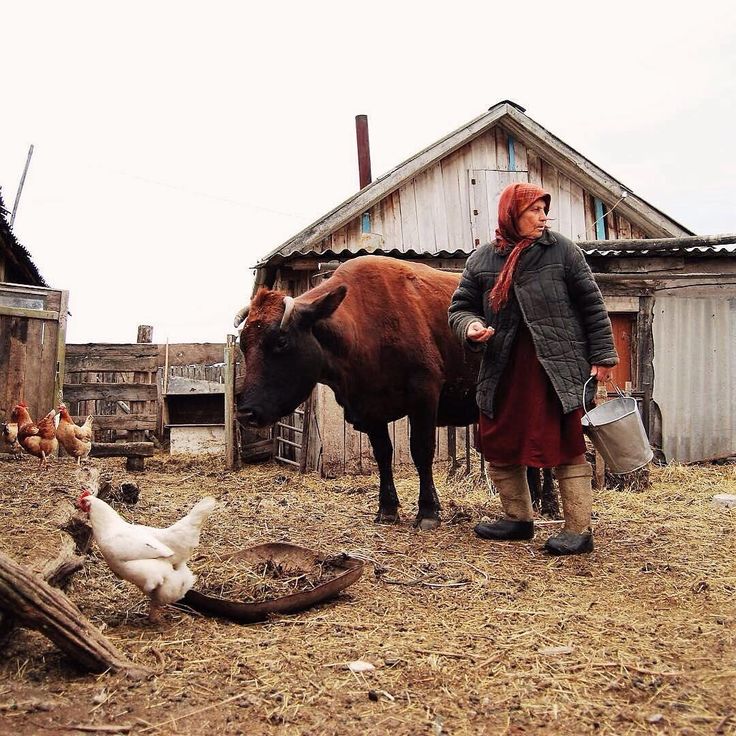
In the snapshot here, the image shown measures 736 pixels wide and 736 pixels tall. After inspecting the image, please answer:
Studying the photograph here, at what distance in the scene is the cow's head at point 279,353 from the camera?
510 cm

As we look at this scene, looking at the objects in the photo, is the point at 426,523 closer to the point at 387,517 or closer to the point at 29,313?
the point at 387,517

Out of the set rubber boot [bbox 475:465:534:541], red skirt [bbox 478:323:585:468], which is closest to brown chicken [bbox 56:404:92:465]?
rubber boot [bbox 475:465:534:541]

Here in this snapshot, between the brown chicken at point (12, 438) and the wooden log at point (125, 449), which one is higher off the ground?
the brown chicken at point (12, 438)

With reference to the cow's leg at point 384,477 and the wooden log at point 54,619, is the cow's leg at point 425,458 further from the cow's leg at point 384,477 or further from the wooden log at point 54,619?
the wooden log at point 54,619

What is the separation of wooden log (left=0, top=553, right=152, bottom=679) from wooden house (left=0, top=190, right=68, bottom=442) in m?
7.27

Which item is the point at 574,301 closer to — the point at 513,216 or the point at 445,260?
the point at 513,216

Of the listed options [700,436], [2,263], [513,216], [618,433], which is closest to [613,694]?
[618,433]

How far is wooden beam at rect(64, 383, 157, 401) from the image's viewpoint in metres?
10.2

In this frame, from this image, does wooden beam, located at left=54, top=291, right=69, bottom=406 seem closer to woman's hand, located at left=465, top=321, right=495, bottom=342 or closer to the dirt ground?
the dirt ground

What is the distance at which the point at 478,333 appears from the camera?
4.36 metres

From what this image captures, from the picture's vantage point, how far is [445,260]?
9727 mm

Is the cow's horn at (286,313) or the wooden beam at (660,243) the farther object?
the wooden beam at (660,243)

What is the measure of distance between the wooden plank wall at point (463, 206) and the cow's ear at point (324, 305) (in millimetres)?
6606

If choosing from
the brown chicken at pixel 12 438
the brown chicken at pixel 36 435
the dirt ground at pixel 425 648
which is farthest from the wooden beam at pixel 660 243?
the brown chicken at pixel 12 438
